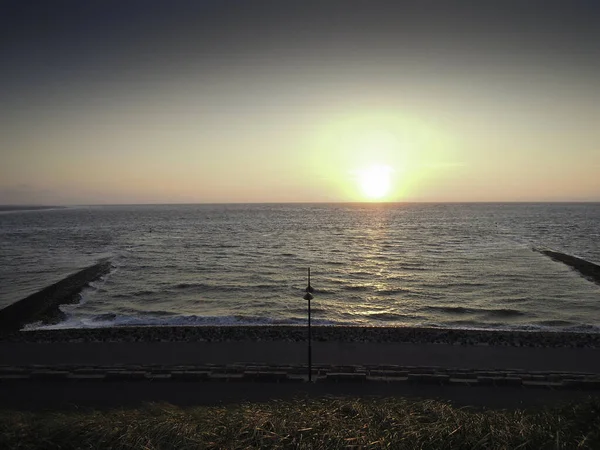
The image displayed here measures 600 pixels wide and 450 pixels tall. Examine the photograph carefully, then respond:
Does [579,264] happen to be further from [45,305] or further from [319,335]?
[45,305]

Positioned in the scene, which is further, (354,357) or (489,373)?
(354,357)

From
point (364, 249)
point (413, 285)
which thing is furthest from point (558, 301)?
point (364, 249)

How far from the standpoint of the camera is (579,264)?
4044 centimetres

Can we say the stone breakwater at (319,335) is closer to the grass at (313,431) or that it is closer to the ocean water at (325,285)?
the ocean water at (325,285)

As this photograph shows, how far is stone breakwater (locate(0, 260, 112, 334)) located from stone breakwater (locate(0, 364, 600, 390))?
37.1 ft

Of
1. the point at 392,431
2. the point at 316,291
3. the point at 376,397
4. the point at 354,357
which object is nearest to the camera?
the point at 392,431

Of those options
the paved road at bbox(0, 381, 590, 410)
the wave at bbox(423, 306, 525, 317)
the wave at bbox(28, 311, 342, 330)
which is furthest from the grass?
the wave at bbox(423, 306, 525, 317)

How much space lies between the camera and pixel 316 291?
102 ft

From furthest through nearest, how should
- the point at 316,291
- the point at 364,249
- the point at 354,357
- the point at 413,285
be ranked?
the point at 364,249, the point at 413,285, the point at 316,291, the point at 354,357

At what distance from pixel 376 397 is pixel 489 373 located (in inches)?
182

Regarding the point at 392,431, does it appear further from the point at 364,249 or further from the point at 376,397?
the point at 364,249

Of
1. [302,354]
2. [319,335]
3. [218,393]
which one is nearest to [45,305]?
[319,335]

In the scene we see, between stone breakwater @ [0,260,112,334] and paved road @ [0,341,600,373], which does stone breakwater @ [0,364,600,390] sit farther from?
stone breakwater @ [0,260,112,334]

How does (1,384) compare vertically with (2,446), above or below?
below
